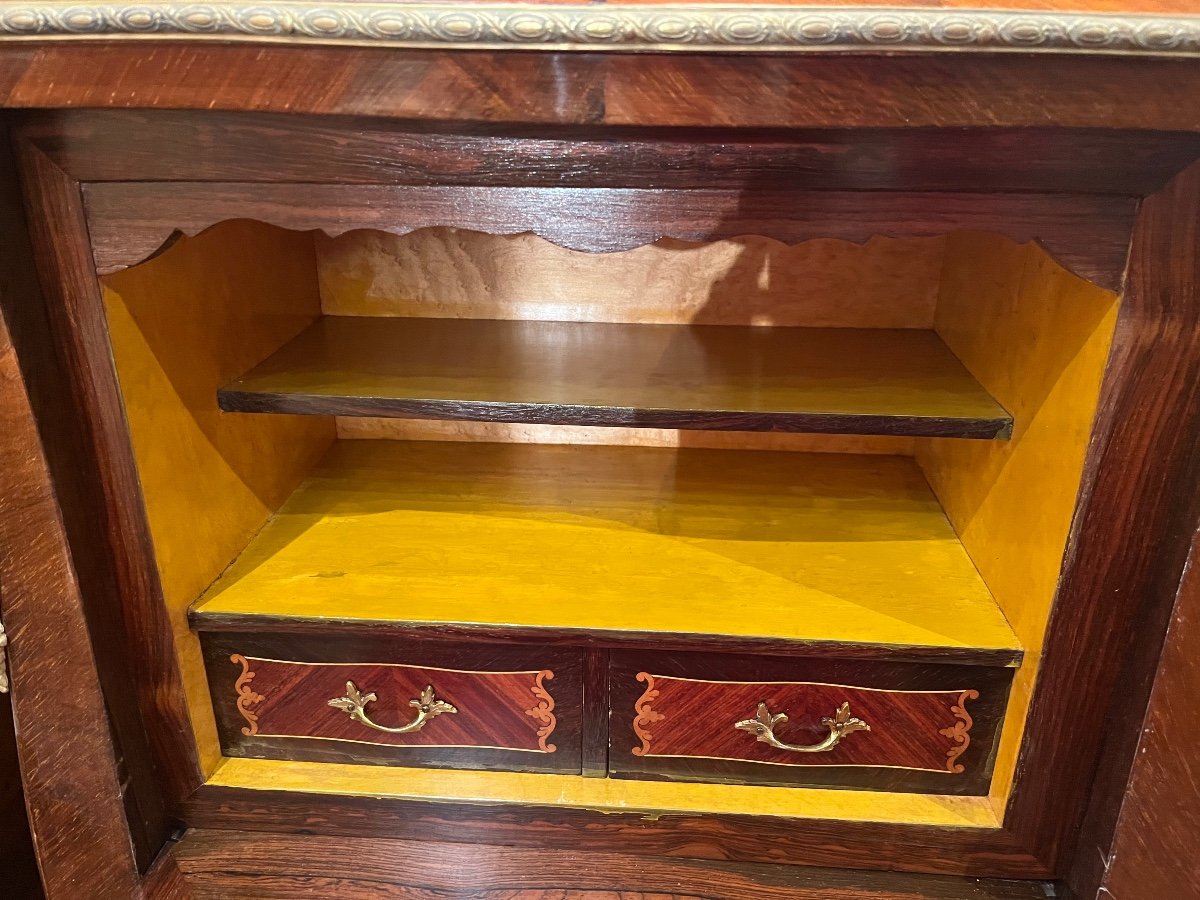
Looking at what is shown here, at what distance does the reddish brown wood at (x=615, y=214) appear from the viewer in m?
0.63

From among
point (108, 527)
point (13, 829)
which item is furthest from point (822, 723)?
point (13, 829)

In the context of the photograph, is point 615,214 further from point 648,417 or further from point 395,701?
point 395,701

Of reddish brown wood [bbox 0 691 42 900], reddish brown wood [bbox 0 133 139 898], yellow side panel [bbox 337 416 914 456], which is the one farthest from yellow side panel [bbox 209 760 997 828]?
yellow side panel [bbox 337 416 914 456]

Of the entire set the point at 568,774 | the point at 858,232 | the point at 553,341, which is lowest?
the point at 568,774

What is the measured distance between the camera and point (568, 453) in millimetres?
1187

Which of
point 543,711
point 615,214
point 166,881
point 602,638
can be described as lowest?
point 166,881

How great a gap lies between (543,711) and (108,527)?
17.7 inches

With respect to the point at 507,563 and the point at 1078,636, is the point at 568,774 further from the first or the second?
the point at 1078,636

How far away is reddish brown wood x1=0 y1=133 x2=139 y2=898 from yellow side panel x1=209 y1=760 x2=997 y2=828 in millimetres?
119

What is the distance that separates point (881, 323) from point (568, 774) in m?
0.69

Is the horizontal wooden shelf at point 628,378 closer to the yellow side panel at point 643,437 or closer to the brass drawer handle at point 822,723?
the yellow side panel at point 643,437

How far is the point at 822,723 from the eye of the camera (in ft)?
2.75

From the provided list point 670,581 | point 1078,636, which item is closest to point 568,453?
point 670,581

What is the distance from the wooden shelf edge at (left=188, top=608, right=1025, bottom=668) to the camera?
0.79 m
